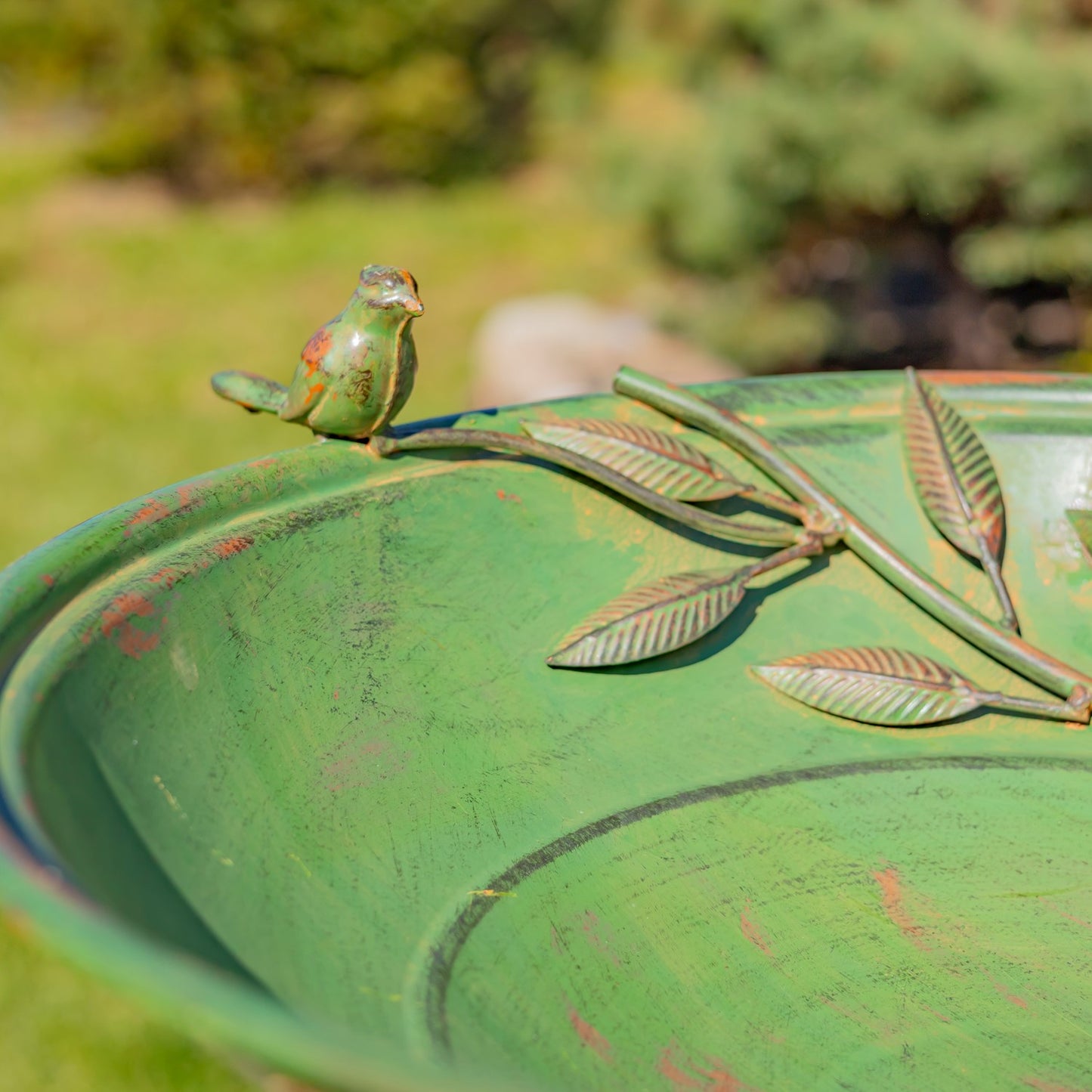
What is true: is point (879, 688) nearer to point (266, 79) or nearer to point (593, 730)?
point (593, 730)

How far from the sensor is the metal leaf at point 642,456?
1.06 metres

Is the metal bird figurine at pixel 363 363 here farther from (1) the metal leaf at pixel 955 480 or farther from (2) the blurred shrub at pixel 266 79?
(2) the blurred shrub at pixel 266 79

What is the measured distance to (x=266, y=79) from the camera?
4.79 metres

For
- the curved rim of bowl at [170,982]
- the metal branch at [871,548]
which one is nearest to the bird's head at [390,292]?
the metal branch at [871,548]

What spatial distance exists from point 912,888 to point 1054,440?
449 mm

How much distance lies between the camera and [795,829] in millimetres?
949

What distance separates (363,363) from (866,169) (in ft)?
7.05

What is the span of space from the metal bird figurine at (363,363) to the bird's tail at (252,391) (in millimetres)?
35

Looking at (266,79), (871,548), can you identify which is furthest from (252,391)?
(266,79)

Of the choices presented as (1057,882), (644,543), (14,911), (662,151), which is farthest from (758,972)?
(662,151)

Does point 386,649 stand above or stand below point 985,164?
below

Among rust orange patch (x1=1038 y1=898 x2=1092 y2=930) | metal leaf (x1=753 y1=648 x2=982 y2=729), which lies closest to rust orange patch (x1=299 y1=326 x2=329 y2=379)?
metal leaf (x1=753 y1=648 x2=982 y2=729)

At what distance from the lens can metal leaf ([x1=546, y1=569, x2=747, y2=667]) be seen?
3.32ft

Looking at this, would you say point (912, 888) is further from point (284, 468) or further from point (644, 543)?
point (284, 468)
